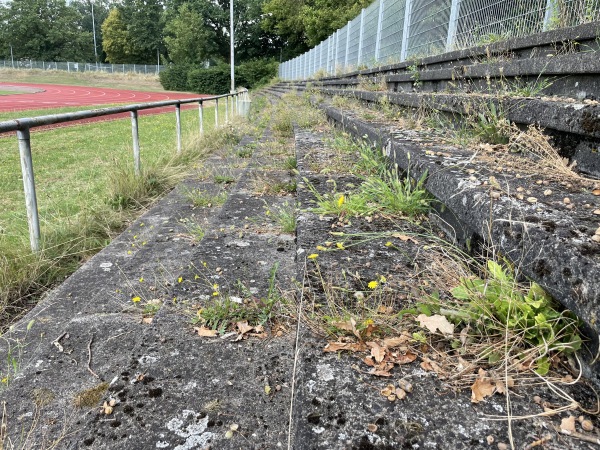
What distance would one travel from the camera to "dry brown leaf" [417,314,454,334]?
3.62 ft

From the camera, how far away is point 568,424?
82 centimetres

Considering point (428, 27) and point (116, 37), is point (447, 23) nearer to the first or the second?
point (428, 27)

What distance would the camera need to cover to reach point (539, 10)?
3236mm

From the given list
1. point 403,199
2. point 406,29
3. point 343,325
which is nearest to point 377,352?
point 343,325

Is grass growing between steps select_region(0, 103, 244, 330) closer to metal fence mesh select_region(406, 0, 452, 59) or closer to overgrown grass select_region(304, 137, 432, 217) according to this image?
overgrown grass select_region(304, 137, 432, 217)

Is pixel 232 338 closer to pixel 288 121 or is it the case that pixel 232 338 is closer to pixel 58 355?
pixel 58 355

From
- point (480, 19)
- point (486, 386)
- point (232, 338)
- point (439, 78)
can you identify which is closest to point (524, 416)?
point (486, 386)

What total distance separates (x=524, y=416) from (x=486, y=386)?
10cm

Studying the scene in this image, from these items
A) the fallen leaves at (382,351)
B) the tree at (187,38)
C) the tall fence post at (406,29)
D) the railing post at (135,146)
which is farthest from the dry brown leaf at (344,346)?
the tree at (187,38)

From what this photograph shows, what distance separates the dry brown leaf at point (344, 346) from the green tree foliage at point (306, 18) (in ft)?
119

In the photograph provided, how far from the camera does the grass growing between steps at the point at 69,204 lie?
2.82 meters

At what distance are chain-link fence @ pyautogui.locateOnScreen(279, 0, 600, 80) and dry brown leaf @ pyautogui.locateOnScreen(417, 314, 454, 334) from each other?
2.37 meters

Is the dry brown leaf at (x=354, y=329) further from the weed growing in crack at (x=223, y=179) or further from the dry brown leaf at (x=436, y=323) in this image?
the weed growing in crack at (x=223, y=179)

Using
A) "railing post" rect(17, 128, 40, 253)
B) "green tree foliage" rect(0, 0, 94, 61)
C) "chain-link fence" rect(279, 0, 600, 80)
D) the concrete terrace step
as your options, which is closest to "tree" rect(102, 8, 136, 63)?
"green tree foliage" rect(0, 0, 94, 61)
